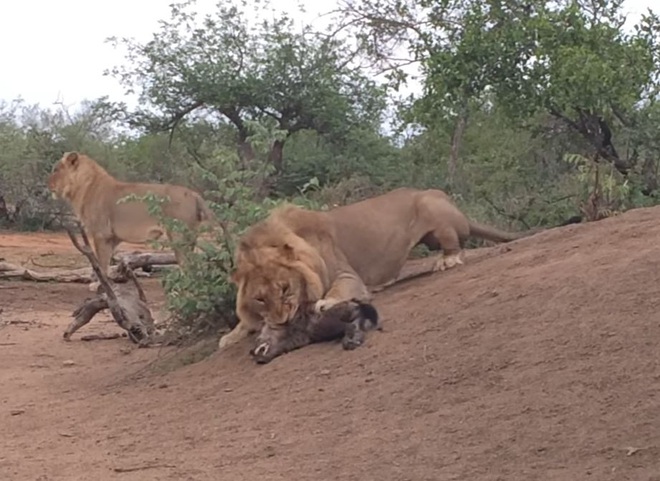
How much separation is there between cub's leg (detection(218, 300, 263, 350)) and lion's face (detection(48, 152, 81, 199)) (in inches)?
296

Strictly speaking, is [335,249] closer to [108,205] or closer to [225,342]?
[225,342]

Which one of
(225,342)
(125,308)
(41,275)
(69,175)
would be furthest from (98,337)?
(41,275)

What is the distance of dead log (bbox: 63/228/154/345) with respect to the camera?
10.6 metres

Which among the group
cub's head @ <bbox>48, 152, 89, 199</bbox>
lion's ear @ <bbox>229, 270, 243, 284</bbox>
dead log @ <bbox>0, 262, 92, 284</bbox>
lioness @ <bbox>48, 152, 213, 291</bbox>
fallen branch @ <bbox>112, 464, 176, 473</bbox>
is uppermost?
cub's head @ <bbox>48, 152, 89, 199</bbox>

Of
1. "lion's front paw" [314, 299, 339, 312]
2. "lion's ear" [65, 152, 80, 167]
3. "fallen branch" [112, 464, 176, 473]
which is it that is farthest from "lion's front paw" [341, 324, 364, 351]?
"lion's ear" [65, 152, 80, 167]

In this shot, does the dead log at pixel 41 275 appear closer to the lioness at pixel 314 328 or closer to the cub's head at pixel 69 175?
the cub's head at pixel 69 175

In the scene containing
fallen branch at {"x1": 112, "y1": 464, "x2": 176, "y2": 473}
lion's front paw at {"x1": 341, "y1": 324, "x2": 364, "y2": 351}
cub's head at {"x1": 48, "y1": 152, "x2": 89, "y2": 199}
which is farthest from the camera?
cub's head at {"x1": 48, "y1": 152, "x2": 89, "y2": 199}

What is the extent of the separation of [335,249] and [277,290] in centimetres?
87

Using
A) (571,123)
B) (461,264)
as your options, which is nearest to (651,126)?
(571,123)

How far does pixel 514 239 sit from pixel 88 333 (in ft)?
15.3

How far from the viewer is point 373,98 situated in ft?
81.7

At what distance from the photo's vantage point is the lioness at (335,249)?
738 centimetres

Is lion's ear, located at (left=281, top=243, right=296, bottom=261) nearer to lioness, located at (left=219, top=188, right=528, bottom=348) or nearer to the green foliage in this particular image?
lioness, located at (left=219, top=188, right=528, bottom=348)

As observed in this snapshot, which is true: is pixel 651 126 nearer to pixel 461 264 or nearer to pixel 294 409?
pixel 461 264
